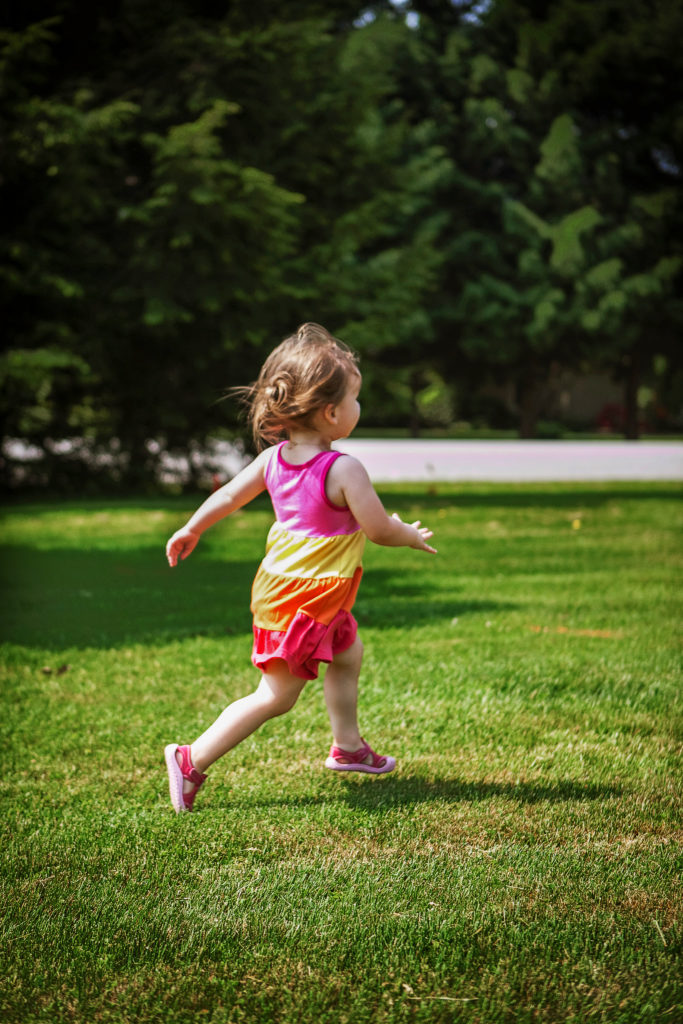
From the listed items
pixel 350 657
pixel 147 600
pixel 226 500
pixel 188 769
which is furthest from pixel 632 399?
Answer: pixel 188 769

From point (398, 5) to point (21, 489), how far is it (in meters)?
29.1

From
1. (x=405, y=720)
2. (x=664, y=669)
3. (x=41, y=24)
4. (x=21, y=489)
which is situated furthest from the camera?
(x=21, y=489)

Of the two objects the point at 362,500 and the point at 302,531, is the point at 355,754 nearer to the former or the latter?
the point at 302,531

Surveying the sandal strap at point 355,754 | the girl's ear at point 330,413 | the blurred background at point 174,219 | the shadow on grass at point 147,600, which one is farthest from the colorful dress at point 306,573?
the blurred background at point 174,219

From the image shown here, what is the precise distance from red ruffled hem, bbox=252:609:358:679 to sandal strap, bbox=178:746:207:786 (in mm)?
363

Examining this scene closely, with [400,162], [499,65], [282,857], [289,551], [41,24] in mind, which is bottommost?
[282,857]

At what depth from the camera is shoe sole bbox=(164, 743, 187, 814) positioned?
127 inches

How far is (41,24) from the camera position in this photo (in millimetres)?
12047

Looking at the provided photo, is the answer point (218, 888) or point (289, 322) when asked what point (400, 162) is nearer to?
point (289, 322)

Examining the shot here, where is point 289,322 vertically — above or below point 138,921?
above

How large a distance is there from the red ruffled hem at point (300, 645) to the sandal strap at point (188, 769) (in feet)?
1.19

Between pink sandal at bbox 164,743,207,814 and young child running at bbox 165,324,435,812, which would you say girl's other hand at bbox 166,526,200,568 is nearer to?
young child running at bbox 165,324,435,812

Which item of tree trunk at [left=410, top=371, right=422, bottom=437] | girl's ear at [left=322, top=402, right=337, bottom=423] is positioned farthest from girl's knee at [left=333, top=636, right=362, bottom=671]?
tree trunk at [left=410, top=371, right=422, bottom=437]

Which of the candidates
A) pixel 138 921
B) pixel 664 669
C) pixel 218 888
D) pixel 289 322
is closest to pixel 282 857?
pixel 218 888
